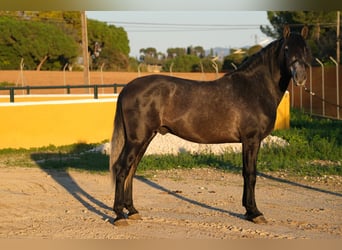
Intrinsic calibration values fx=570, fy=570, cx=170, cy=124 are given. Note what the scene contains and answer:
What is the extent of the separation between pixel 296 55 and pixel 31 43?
1439 inches

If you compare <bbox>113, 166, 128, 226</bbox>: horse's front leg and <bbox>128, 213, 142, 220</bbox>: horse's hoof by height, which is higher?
<bbox>113, 166, 128, 226</bbox>: horse's front leg

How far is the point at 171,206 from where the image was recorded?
7.15 meters

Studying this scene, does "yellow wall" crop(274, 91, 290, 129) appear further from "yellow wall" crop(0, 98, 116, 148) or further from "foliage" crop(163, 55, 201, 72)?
"foliage" crop(163, 55, 201, 72)

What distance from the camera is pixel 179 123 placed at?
633 cm

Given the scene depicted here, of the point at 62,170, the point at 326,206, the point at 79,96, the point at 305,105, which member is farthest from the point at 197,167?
the point at 305,105

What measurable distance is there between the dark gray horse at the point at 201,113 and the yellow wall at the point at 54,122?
754 centimetres

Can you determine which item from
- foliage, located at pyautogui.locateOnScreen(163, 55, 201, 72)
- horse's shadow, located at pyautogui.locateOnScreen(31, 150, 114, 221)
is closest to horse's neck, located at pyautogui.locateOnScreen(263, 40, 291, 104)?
horse's shadow, located at pyautogui.locateOnScreen(31, 150, 114, 221)

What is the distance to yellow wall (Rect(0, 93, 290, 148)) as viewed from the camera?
1331cm

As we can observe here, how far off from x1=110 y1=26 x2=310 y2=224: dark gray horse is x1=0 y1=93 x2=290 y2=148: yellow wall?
7542 mm

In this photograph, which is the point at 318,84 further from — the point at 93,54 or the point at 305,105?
the point at 93,54

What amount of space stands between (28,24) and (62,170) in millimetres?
32899

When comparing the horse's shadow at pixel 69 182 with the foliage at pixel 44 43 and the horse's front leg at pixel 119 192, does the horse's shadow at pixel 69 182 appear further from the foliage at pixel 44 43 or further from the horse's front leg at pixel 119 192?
the foliage at pixel 44 43

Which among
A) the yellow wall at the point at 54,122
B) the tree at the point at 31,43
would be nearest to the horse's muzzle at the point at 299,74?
the yellow wall at the point at 54,122

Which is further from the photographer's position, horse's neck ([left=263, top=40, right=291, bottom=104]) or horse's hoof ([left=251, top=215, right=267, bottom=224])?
horse's neck ([left=263, top=40, right=291, bottom=104])
